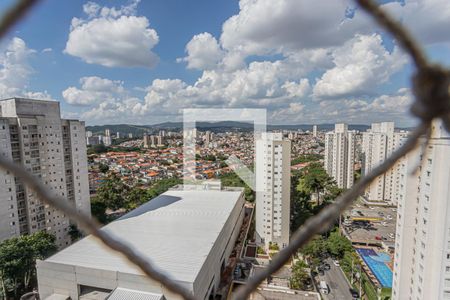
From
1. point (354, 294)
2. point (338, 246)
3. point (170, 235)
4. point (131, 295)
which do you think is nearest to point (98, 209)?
point (170, 235)

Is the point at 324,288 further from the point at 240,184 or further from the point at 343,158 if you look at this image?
the point at 343,158

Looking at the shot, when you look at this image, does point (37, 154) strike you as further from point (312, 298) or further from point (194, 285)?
point (312, 298)

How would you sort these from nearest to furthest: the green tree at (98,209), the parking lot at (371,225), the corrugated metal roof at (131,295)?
the corrugated metal roof at (131,295) → the green tree at (98,209) → the parking lot at (371,225)

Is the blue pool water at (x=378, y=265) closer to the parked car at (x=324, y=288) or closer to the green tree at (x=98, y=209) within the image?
the parked car at (x=324, y=288)

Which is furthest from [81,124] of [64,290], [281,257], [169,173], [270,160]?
[169,173]

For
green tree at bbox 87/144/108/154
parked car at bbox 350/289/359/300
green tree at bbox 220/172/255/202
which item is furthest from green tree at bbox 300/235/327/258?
green tree at bbox 87/144/108/154

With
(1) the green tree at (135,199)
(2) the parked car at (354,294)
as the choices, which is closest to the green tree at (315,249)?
(2) the parked car at (354,294)

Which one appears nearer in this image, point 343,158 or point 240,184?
point 240,184
